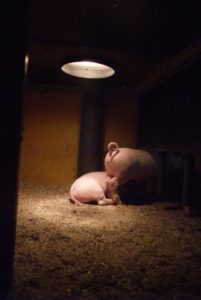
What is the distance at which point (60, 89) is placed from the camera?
7344mm

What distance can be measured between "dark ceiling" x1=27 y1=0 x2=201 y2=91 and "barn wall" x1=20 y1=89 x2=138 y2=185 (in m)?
1.44

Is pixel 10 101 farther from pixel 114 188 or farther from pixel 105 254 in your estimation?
pixel 114 188

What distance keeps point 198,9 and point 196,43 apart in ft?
2.85

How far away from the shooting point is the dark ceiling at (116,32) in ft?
11.8

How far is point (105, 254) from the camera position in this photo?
3.06 metres

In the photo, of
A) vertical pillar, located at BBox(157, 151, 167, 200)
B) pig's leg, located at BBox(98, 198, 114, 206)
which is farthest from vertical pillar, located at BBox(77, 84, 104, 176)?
pig's leg, located at BBox(98, 198, 114, 206)

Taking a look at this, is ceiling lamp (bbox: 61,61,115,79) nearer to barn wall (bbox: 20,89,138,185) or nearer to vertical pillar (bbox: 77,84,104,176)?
vertical pillar (bbox: 77,84,104,176)

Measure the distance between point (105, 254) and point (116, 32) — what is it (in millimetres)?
2672

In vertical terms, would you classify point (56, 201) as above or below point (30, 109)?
below

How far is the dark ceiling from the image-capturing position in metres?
3.59

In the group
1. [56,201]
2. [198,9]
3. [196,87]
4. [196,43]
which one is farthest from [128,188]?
[198,9]

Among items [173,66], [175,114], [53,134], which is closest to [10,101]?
[173,66]

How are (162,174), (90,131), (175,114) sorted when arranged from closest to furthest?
1. (175,114)
2. (162,174)
3. (90,131)

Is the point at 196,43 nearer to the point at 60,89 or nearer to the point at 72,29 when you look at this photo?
the point at 72,29
